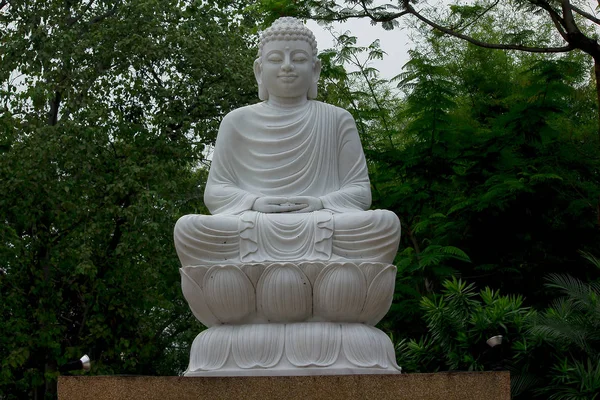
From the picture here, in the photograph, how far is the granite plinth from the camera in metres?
6.69

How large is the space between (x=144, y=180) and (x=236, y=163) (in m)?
6.35

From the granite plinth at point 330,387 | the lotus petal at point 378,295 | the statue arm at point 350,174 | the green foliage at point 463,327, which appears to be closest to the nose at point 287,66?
the statue arm at point 350,174

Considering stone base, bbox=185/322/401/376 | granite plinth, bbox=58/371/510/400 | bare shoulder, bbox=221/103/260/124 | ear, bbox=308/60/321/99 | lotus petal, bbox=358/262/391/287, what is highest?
ear, bbox=308/60/321/99

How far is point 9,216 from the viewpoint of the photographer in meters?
14.3

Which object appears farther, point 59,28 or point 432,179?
point 59,28

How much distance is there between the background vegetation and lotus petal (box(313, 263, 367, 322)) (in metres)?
3.18

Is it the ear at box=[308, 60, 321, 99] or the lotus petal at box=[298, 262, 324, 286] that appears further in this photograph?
the ear at box=[308, 60, 321, 99]

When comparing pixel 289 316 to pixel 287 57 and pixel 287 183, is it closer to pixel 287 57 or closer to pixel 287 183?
pixel 287 183

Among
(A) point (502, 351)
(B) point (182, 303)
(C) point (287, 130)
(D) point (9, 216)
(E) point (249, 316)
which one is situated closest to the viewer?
(E) point (249, 316)

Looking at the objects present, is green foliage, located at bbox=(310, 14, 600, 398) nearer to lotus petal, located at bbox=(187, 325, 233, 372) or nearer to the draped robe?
the draped robe

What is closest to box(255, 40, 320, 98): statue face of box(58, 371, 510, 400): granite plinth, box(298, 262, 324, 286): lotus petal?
box(298, 262, 324, 286): lotus petal

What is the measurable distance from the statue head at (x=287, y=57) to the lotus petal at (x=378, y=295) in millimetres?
→ 1697

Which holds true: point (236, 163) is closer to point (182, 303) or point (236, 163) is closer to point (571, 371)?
point (571, 371)

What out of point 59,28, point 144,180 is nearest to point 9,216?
point 144,180
